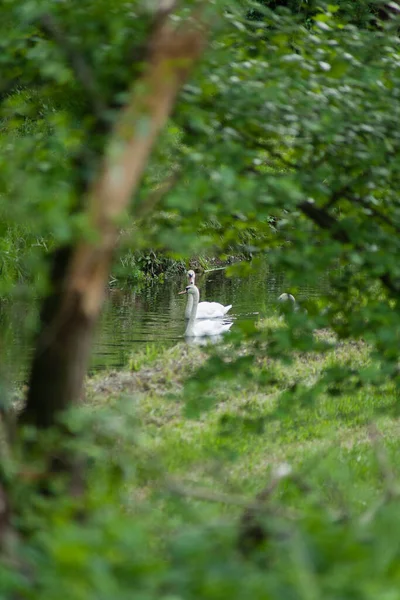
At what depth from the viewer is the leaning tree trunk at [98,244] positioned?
110 inches

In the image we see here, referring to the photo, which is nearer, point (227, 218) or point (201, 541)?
point (201, 541)

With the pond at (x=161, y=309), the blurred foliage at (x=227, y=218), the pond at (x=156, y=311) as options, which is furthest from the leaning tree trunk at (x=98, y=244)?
the pond at (x=161, y=309)

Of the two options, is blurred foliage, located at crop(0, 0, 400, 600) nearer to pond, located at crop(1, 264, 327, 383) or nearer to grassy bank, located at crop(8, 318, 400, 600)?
grassy bank, located at crop(8, 318, 400, 600)

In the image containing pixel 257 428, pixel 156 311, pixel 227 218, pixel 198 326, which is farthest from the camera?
pixel 156 311

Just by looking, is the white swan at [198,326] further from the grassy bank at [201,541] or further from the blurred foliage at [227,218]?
the grassy bank at [201,541]

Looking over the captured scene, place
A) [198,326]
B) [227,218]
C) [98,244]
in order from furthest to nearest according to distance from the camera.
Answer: [198,326]
[227,218]
[98,244]

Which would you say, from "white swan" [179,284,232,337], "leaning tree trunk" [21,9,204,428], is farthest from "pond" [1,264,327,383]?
"leaning tree trunk" [21,9,204,428]

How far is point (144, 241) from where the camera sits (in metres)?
3.78

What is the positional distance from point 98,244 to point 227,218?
173 centimetres

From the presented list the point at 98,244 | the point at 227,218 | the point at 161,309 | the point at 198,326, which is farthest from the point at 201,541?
the point at 161,309

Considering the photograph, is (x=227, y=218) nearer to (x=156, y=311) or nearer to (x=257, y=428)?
(x=257, y=428)

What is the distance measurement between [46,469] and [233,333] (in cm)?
149

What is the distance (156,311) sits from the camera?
1941 cm

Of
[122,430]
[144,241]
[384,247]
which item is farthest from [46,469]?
[384,247]
